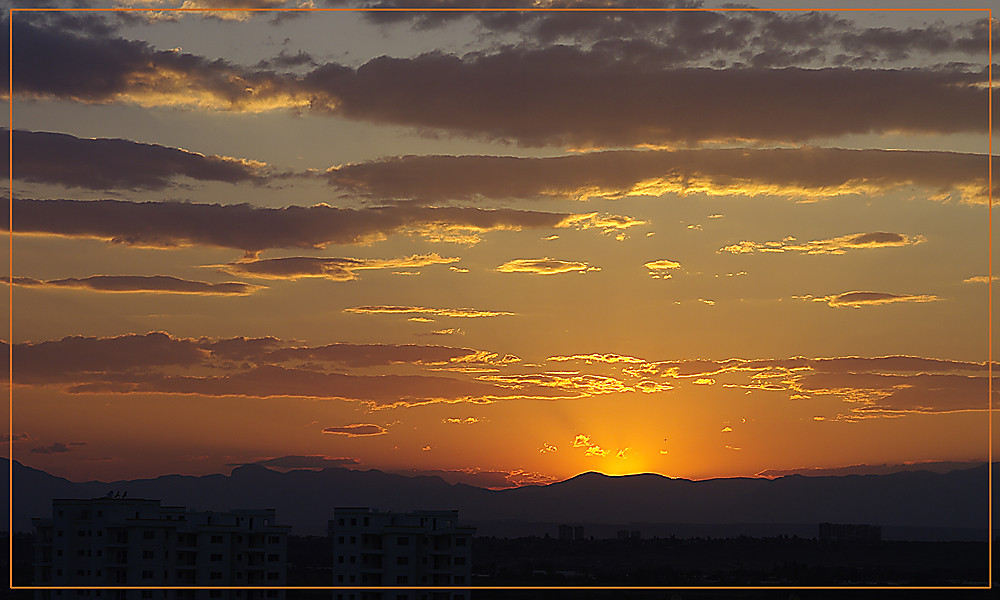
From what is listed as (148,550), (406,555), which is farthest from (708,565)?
(148,550)

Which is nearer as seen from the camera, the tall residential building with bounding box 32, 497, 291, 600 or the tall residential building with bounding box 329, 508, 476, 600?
the tall residential building with bounding box 329, 508, 476, 600

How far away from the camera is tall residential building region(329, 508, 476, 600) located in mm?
30562

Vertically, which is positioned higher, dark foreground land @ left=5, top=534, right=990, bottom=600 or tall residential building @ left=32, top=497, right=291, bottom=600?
tall residential building @ left=32, top=497, right=291, bottom=600

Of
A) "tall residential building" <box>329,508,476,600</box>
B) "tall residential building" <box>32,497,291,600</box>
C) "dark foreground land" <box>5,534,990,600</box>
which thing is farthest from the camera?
"dark foreground land" <box>5,534,990,600</box>

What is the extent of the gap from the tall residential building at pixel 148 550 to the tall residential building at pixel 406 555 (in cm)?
305

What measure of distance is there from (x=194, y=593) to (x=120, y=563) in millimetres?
2172

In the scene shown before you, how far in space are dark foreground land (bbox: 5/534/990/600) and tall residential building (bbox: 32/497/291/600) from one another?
9246 mm

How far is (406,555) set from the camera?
30.7 metres

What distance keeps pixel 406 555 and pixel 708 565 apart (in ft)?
129

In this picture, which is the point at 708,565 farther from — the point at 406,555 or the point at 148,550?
the point at 148,550

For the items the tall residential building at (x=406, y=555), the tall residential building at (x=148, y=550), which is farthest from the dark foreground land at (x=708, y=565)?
the tall residential building at (x=406, y=555)

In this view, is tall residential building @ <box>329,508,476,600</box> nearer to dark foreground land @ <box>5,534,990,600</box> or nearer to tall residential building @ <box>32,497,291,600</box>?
tall residential building @ <box>32,497,291,600</box>

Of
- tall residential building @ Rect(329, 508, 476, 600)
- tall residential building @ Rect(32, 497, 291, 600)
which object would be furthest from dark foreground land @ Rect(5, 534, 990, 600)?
tall residential building @ Rect(329, 508, 476, 600)

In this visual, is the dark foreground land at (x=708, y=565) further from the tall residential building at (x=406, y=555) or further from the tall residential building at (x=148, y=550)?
the tall residential building at (x=406, y=555)
